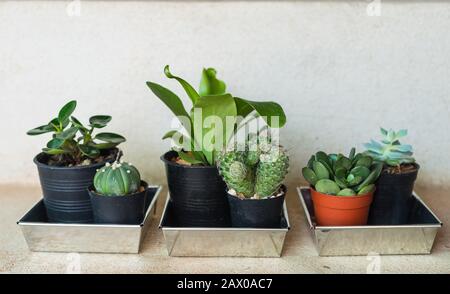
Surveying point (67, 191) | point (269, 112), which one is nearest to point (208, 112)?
point (269, 112)

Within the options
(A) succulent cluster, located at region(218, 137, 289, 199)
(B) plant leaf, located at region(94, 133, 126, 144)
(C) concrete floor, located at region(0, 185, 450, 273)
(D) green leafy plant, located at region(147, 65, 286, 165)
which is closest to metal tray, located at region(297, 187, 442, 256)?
(C) concrete floor, located at region(0, 185, 450, 273)

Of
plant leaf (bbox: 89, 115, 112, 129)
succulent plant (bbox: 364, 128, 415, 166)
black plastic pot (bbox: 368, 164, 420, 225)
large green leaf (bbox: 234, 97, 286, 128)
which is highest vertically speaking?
large green leaf (bbox: 234, 97, 286, 128)

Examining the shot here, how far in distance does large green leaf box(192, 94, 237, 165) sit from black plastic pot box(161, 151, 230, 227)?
4 centimetres

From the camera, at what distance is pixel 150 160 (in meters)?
1.35

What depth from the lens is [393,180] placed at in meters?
1.01

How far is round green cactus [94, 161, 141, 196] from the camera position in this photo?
95 centimetres

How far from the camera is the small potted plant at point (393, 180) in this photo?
3.34 ft

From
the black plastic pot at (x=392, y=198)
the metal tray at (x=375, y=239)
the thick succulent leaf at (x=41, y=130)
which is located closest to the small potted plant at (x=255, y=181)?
the metal tray at (x=375, y=239)

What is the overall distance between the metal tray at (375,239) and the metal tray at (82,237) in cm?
37

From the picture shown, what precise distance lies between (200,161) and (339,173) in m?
0.29

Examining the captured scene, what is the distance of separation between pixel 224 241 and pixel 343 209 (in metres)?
0.25

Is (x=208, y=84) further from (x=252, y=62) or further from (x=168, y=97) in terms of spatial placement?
(x=252, y=62)

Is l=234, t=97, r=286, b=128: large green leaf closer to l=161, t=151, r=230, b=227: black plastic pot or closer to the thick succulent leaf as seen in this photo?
l=161, t=151, r=230, b=227: black plastic pot

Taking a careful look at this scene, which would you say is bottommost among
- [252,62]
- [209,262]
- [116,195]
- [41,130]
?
[209,262]
